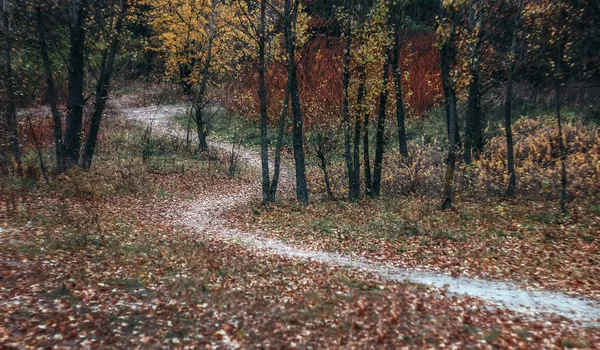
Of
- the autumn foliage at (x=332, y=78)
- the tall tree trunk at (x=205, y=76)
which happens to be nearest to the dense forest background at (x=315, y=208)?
the tall tree trunk at (x=205, y=76)

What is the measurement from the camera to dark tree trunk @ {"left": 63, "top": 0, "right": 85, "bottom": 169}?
17.4 m

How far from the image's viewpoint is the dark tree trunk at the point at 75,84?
17391mm

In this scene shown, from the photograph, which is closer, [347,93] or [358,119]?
[347,93]

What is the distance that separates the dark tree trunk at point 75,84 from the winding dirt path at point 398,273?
4.95 m

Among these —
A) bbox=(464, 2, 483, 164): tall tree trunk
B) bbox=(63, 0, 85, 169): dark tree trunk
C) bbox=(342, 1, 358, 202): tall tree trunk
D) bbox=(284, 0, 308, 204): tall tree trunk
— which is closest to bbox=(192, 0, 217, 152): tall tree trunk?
bbox=(63, 0, 85, 169): dark tree trunk

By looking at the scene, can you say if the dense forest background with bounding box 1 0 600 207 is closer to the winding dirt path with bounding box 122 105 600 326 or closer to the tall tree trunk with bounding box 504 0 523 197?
the tall tree trunk with bounding box 504 0 523 197

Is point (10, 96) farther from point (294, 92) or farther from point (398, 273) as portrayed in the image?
point (398, 273)

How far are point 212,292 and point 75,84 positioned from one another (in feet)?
42.7

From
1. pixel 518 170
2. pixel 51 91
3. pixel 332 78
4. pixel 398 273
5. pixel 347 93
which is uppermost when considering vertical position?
pixel 332 78

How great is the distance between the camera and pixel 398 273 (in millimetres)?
10953

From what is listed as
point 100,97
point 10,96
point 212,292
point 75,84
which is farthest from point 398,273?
point 100,97

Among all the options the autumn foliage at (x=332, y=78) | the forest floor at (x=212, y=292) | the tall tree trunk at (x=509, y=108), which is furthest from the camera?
the autumn foliage at (x=332, y=78)

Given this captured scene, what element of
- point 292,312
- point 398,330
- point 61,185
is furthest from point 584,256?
point 61,185

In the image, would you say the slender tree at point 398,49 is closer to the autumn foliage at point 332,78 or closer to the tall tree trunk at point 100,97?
the autumn foliage at point 332,78
